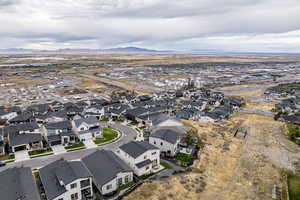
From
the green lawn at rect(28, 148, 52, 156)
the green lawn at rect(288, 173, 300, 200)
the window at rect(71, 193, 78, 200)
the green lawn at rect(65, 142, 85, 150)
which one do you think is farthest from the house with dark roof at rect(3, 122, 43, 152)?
the green lawn at rect(288, 173, 300, 200)

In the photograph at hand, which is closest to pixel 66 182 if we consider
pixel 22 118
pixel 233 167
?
pixel 233 167

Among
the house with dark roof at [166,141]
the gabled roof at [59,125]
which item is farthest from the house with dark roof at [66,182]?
the gabled roof at [59,125]

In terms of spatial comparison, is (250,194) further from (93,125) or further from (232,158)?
(93,125)

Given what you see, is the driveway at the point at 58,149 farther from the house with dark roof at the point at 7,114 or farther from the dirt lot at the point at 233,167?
the house with dark roof at the point at 7,114

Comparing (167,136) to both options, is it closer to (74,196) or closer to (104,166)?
(104,166)

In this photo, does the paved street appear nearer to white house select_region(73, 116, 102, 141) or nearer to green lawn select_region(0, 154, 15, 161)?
green lawn select_region(0, 154, 15, 161)
